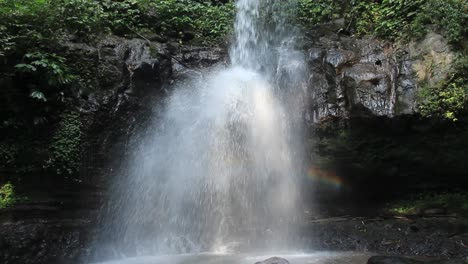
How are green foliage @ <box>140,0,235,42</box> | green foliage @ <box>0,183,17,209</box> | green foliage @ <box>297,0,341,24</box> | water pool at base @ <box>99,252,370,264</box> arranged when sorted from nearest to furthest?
water pool at base @ <box>99,252,370,264</box>
green foliage @ <box>0,183,17,209</box>
green foliage @ <box>297,0,341,24</box>
green foliage @ <box>140,0,235,42</box>

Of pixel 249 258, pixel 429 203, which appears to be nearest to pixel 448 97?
pixel 429 203

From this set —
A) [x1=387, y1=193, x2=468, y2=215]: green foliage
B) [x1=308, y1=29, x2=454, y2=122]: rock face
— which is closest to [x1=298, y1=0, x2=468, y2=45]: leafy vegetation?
[x1=308, y1=29, x2=454, y2=122]: rock face

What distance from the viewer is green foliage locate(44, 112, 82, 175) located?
713 cm

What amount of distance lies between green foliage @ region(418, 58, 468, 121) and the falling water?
2.54 meters

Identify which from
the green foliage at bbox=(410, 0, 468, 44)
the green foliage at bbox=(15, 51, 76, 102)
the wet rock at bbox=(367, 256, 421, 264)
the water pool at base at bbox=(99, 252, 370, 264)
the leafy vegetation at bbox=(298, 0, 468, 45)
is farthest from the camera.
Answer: the leafy vegetation at bbox=(298, 0, 468, 45)

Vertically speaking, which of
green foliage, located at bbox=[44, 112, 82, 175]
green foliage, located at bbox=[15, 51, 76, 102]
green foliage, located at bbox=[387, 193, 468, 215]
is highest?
green foliage, located at bbox=[15, 51, 76, 102]

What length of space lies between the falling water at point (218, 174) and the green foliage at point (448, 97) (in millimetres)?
2539

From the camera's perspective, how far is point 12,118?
713 cm

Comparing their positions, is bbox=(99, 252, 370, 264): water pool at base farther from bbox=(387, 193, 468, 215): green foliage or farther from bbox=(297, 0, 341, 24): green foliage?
bbox=(297, 0, 341, 24): green foliage

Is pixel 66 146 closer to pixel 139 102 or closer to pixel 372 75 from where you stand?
pixel 139 102

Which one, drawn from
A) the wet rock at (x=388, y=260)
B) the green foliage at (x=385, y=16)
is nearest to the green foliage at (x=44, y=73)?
the wet rock at (x=388, y=260)

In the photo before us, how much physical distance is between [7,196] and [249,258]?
4536 mm

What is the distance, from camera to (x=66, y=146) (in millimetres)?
7297

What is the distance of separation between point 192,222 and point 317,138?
3223mm
